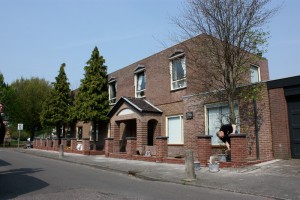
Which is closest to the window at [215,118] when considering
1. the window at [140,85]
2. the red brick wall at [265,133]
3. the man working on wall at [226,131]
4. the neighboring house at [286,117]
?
the red brick wall at [265,133]

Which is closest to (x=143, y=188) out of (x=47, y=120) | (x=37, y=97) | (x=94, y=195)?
(x=94, y=195)

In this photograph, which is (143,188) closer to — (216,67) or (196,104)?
(216,67)

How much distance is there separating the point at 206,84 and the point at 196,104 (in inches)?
65.2

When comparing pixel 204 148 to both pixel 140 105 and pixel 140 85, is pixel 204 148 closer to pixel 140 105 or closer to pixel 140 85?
pixel 140 105

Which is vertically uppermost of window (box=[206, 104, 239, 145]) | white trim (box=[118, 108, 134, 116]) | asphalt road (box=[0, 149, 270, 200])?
white trim (box=[118, 108, 134, 116])

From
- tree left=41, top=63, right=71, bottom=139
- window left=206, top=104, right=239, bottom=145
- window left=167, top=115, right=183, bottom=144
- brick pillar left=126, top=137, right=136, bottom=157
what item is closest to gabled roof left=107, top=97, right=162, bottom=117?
window left=167, top=115, right=183, bottom=144

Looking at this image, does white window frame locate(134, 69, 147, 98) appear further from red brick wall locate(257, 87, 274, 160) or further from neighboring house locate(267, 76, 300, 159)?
neighboring house locate(267, 76, 300, 159)

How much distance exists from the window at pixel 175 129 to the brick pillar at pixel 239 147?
21.5 ft

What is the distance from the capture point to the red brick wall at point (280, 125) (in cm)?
1312

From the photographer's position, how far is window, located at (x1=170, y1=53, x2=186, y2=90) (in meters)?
19.0

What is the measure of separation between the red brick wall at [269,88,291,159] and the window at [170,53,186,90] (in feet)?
21.4

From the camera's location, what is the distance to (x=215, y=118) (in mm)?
16062

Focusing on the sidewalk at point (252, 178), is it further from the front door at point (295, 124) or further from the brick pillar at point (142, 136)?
the brick pillar at point (142, 136)

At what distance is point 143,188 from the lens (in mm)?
8977
